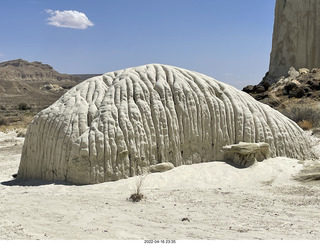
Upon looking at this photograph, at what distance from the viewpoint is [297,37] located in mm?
31547

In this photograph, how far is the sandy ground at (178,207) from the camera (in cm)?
560

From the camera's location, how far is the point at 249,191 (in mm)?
8180

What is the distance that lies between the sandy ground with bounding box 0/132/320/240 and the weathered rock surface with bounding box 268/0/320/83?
77.5 ft

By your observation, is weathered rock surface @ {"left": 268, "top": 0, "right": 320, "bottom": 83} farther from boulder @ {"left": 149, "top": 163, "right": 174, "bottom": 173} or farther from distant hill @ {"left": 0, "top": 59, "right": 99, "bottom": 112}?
distant hill @ {"left": 0, "top": 59, "right": 99, "bottom": 112}

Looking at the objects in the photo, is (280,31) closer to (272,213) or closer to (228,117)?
(228,117)

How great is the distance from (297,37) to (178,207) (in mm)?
28594

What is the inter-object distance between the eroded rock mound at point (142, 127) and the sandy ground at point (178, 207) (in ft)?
1.48

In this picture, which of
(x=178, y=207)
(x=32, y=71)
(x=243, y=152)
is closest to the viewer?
(x=178, y=207)

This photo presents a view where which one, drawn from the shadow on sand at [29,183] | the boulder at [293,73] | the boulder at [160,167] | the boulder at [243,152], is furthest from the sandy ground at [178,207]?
the boulder at [293,73]

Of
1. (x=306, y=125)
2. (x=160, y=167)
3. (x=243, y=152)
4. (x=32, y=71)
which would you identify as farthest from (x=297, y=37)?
(x=32, y=71)

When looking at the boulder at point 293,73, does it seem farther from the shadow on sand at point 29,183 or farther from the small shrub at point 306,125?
the shadow on sand at point 29,183

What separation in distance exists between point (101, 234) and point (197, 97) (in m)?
5.76

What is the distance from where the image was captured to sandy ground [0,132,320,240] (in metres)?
5.60

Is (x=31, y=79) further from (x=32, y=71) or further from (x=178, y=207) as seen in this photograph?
(x=178, y=207)
